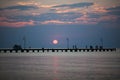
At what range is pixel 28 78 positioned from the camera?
114ft

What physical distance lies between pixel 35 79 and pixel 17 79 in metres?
2.06

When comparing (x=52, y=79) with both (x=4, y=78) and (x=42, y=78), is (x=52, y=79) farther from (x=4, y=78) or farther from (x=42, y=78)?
(x=4, y=78)

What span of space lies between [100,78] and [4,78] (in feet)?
36.8

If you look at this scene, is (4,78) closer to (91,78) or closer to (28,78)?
(28,78)

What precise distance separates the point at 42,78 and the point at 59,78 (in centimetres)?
199

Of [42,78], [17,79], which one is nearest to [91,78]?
[42,78]

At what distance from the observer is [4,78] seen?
34.7m

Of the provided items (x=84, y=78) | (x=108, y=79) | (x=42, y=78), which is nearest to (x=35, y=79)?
(x=42, y=78)

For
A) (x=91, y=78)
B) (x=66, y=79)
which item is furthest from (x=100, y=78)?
(x=66, y=79)

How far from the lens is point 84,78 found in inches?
1377

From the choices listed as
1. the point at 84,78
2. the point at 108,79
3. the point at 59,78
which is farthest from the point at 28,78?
the point at 108,79

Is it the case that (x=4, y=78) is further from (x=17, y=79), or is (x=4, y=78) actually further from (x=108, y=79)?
(x=108, y=79)

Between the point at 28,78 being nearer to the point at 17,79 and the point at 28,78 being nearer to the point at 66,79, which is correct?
the point at 17,79

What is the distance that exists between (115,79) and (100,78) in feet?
6.24
